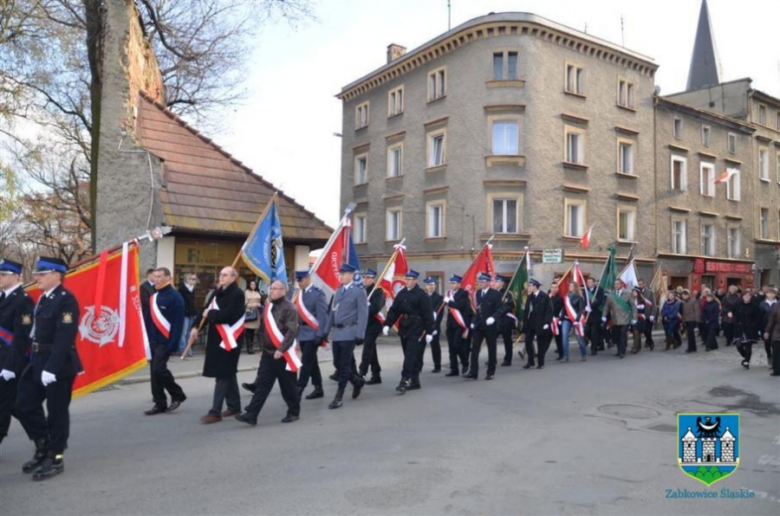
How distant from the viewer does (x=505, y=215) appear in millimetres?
27969

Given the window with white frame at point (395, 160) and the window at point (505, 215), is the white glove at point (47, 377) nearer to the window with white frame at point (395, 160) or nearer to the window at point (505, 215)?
the window at point (505, 215)

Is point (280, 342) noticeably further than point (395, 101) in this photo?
No

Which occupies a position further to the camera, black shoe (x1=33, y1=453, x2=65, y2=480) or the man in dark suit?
the man in dark suit

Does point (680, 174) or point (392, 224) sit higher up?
point (680, 174)

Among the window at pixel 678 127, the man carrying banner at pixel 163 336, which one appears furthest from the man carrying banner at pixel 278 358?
the window at pixel 678 127

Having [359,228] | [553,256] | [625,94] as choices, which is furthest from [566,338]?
[359,228]

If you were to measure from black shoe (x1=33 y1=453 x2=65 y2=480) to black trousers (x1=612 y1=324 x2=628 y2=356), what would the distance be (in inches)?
540

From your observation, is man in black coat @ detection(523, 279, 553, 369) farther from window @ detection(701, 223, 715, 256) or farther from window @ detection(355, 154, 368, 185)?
window @ detection(701, 223, 715, 256)

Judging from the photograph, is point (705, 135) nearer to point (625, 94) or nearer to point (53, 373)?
point (625, 94)

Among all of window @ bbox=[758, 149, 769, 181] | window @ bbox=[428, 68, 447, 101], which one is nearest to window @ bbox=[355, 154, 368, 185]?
window @ bbox=[428, 68, 447, 101]

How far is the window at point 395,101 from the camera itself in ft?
107

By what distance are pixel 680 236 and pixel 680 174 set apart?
3.37 meters

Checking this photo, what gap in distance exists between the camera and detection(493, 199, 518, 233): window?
2788 cm

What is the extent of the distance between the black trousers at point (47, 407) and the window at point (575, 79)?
27.2 m
